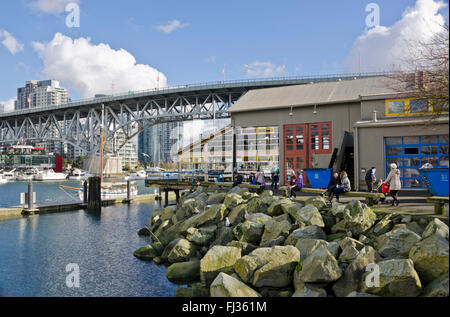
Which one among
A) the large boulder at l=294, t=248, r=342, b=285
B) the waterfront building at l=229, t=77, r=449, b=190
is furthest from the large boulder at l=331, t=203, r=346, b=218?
the waterfront building at l=229, t=77, r=449, b=190

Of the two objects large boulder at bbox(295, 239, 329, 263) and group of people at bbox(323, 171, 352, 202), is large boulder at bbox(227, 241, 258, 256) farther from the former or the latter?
group of people at bbox(323, 171, 352, 202)

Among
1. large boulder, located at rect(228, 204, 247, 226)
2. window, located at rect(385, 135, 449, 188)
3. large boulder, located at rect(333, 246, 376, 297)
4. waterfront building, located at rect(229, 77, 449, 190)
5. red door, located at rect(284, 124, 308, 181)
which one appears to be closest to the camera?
large boulder, located at rect(333, 246, 376, 297)

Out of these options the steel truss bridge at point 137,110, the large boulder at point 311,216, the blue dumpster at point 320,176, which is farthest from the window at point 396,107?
the steel truss bridge at point 137,110

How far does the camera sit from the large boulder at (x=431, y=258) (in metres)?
8.08

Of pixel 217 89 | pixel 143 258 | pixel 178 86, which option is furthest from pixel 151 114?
pixel 143 258

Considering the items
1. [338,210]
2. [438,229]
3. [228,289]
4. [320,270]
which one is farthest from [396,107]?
[228,289]

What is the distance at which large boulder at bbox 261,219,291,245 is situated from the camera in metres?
12.9

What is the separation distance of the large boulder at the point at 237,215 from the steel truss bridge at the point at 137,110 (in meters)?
51.7

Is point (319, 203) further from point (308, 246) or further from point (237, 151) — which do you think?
point (237, 151)

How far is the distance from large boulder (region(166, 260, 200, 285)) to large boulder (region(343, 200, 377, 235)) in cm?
564

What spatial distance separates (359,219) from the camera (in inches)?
466

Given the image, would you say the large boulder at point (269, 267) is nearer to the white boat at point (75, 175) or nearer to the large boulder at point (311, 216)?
the large boulder at point (311, 216)
